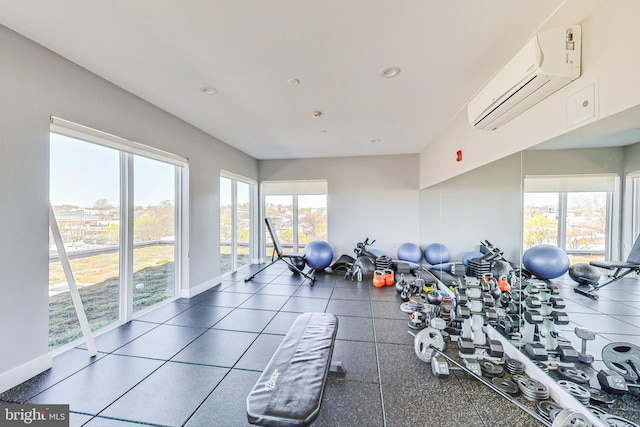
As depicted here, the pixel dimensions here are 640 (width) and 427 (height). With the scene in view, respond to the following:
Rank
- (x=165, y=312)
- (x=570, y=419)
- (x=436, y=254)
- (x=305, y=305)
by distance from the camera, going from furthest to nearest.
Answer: (x=436, y=254), (x=305, y=305), (x=165, y=312), (x=570, y=419)

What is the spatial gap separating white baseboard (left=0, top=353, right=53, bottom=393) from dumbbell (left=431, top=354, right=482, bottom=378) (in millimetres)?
3384

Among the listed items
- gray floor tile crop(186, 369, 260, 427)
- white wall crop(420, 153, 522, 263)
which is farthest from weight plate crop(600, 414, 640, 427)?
gray floor tile crop(186, 369, 260, 427)

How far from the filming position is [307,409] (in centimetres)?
124

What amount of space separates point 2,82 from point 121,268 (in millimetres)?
2036

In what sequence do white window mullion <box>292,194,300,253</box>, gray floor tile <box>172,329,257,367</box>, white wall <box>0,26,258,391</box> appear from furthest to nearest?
white window mullion <box>292,194,300,253</box>, gray floor tile <box>172,329,257,367</box>, white wall <box>0,26,258,391</box>

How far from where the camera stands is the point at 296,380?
1498 millimetres

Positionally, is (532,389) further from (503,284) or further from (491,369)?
(503,284)

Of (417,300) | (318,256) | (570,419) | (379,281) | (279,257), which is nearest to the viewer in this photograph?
(570,419)

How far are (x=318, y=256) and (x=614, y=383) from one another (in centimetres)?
426

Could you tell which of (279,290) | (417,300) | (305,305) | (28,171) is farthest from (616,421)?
(28,171)

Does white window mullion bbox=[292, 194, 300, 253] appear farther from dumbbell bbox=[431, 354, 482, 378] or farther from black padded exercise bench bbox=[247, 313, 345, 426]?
dumbbell bbox=[431, 354, 482, 378]

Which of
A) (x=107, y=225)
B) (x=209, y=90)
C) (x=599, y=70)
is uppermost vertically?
(x=209, y=90)

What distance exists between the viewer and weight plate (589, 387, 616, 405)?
1.65m

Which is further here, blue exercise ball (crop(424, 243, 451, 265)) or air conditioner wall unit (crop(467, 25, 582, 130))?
blue exercise ball (crop(424, 243, 451, 265))
